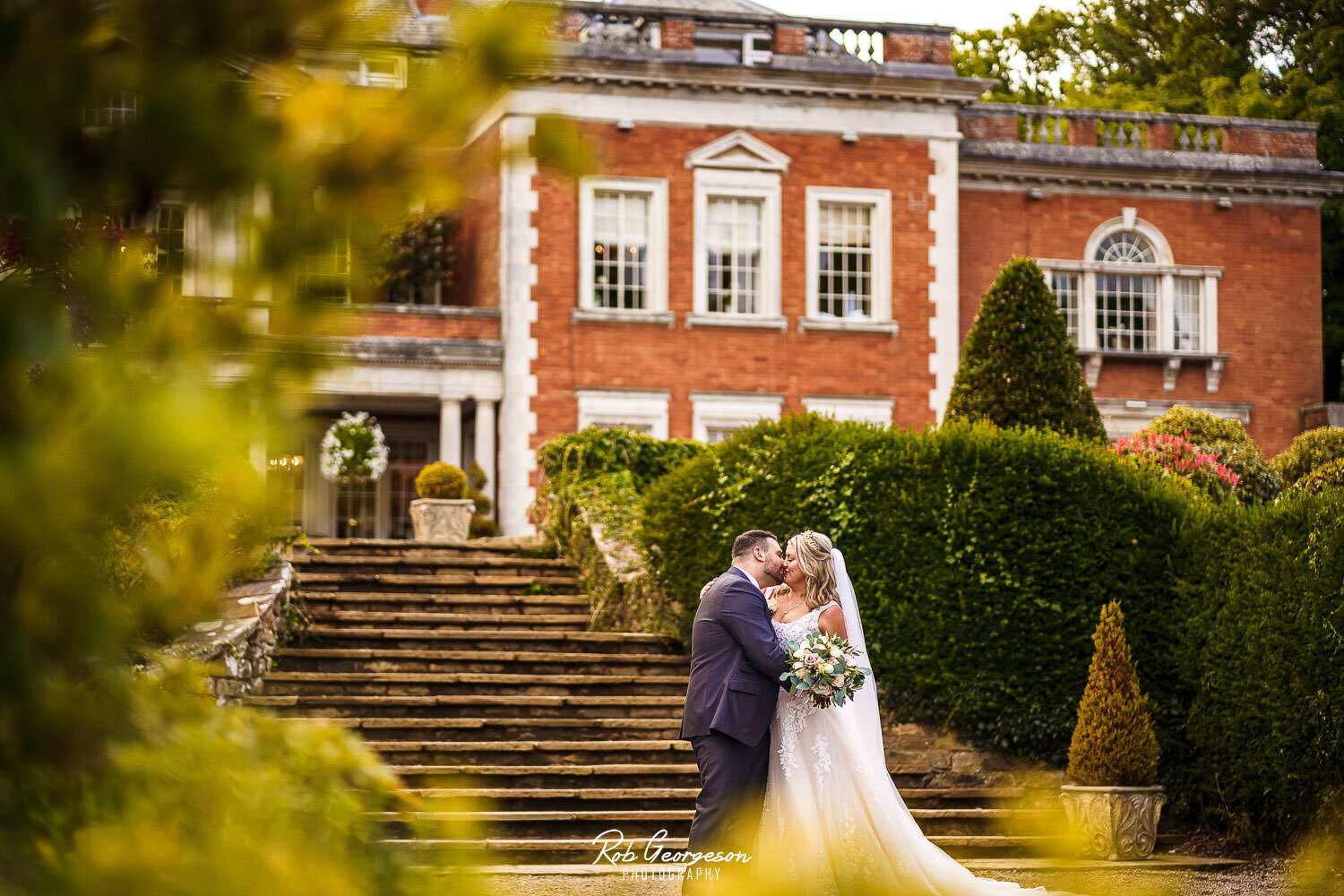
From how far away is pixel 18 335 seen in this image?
1.32 m

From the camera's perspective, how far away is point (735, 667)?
7.13 m

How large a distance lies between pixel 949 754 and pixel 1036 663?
35.2 inches

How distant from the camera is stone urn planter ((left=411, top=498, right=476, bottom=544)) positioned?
19.6 meters

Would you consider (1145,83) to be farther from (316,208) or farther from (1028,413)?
(316,208)

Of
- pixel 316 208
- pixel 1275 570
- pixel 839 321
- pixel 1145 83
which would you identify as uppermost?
pixel 1145 83

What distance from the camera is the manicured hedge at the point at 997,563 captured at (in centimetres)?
1099

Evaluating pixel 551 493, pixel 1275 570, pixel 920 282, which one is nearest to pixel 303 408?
pixel 1275 570

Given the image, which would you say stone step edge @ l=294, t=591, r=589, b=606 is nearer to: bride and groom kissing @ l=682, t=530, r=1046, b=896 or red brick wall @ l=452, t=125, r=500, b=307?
bride and groom kissing @ l=682, t=530, r=1046, b=896

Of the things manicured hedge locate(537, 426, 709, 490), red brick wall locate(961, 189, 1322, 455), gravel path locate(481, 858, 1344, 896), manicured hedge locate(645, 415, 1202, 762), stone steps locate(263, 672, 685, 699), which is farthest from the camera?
red brick wall locate(961, 189, 1322, 455)

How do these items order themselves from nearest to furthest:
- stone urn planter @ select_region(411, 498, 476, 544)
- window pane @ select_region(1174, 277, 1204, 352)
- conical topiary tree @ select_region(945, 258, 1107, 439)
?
conical topiary tree @ select_region(945, 258, 1107, 439) → stone urn planter @ select_region(411, 498, 476, 544) → window pane @ select_region(1174, 277, 1204, 352)

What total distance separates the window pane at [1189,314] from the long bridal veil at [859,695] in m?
19.4

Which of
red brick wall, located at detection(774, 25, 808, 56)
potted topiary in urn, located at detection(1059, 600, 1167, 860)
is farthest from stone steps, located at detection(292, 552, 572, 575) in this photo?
red brick wall, located at detection(774, 25, 808, 56)

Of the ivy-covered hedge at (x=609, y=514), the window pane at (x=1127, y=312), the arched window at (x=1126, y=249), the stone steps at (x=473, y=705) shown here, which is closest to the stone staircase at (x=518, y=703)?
the stone steps at (x=473, y=705)

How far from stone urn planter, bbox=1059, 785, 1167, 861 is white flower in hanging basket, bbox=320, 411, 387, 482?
14.3 metres
